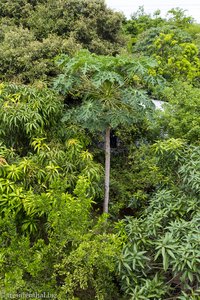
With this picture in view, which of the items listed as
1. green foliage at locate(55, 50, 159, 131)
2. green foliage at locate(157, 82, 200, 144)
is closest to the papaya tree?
green foliage at locate(55, 50, 159, 131)

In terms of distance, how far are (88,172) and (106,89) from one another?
112 centimetres

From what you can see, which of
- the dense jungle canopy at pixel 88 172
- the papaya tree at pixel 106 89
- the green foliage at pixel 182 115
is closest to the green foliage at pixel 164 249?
the dense jungle canopy at pixel 88 172

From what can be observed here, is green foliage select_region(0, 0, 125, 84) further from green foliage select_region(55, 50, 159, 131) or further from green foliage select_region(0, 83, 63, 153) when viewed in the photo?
green foliage select_region(55, 50, 159, 131)

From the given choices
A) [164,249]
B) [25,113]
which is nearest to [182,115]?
[25,113]

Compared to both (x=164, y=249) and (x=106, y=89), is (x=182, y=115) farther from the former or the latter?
(x=164, y=249)

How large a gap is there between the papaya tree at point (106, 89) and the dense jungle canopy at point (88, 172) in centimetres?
2

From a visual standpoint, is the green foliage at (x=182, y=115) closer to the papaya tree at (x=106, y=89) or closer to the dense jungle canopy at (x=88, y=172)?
the dense jungle canopy at (x=88, y=172)

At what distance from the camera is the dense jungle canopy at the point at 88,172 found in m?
2.41

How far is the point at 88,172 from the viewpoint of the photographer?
330cm

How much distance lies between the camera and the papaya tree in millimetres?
3250

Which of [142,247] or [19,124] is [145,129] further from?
[142,247]

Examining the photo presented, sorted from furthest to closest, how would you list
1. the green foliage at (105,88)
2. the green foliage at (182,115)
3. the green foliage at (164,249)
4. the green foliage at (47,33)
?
the green foliage at (47,33)
the green foliage at (182,115)
the green foliage at (105,88)
the green foliage at (164,249)

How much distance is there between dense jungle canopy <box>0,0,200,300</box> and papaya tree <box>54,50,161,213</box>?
2 centimetres

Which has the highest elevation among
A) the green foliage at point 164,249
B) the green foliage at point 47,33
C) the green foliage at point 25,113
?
the green foliage at point 47,33
